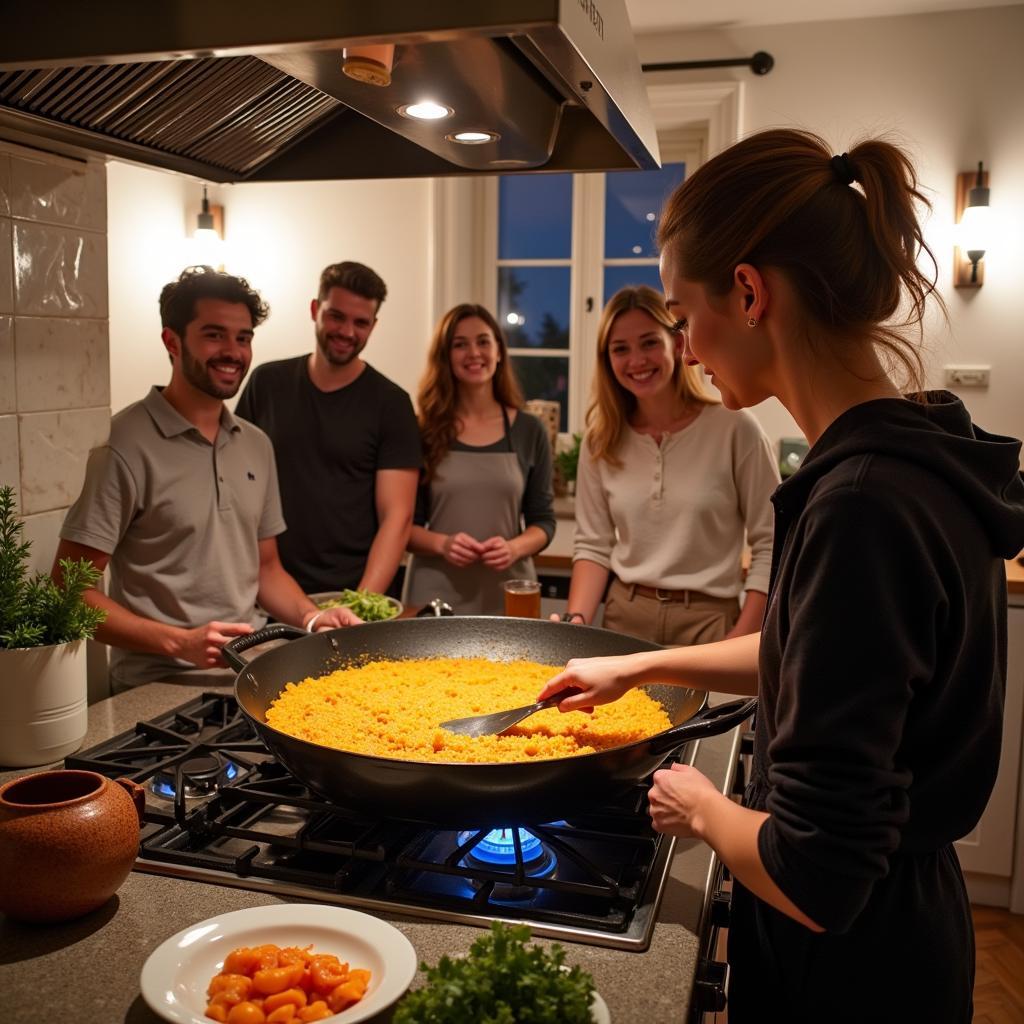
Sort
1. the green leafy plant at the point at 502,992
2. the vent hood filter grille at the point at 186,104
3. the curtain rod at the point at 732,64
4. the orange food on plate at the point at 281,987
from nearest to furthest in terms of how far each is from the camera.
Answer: the green leafy plant at the point at 502,992 < the orange food on plate at the point at 281,987 < the vent hood filter grille at the point at 186,104 < the curtain rod at the point at 732,64

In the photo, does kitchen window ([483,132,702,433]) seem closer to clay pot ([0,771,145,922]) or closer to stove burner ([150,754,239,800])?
stove burner ([150,754,239,800])

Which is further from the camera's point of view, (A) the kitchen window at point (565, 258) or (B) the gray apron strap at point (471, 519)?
(A) the kitchen window at point (565, 258)

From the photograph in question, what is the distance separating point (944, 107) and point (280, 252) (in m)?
2.69

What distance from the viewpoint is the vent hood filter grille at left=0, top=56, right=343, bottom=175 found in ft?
4.42

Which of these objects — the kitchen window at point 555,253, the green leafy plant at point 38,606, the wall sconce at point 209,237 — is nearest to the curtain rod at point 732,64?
the kitchen window at point 555,253

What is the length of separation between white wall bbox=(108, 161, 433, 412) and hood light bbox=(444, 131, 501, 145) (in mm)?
2714

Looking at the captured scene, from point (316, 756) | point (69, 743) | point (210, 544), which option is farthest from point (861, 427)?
point (210, 544)

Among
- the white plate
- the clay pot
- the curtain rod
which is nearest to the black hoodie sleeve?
the white plate

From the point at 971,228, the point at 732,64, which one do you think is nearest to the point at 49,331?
the point at 732,64

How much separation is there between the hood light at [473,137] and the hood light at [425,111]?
3.1 inches

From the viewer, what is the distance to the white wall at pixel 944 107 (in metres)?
3.54

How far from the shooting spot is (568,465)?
4.14 meters

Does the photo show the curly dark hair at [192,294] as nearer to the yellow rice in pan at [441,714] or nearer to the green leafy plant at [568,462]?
the yellow rice in pan at [441,714]

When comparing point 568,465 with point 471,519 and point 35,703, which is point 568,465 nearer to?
point 471,519
